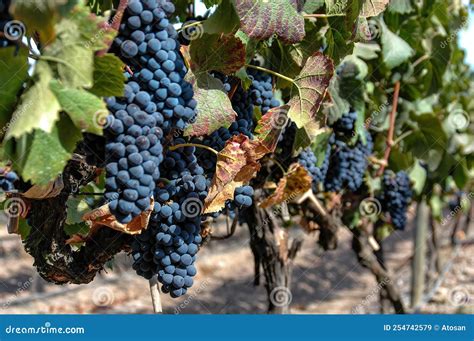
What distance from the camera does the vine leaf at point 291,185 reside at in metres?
2.26

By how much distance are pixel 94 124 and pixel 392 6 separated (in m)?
2.33

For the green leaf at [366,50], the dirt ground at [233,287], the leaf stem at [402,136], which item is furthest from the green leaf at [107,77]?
the dirt ground at [233,287]

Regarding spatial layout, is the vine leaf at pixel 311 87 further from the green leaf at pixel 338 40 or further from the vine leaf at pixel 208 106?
the vine leaf at pixel 208 106

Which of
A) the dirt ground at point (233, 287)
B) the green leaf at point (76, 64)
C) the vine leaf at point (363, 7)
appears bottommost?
the dirt ground at point (233, 287)

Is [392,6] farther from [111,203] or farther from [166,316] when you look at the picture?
[111,203]

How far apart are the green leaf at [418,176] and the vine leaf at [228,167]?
2.64 m

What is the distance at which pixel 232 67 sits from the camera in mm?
1600

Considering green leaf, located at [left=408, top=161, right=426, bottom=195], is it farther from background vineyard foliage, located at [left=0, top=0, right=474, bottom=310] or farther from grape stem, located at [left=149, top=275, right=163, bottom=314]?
grape stem, located at [left=149, top=275, right=163, bottom=314]

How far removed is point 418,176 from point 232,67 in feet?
9.20

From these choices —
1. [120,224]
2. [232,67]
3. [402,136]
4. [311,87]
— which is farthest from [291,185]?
[402,136]

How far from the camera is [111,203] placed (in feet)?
4.35

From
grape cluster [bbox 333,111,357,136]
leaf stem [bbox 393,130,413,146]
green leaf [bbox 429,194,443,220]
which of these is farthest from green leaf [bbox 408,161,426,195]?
green leaf [bbox 429,194,443,220]

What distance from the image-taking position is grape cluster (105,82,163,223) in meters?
1.29

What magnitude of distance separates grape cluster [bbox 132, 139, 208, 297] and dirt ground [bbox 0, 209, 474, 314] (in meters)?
4.33
